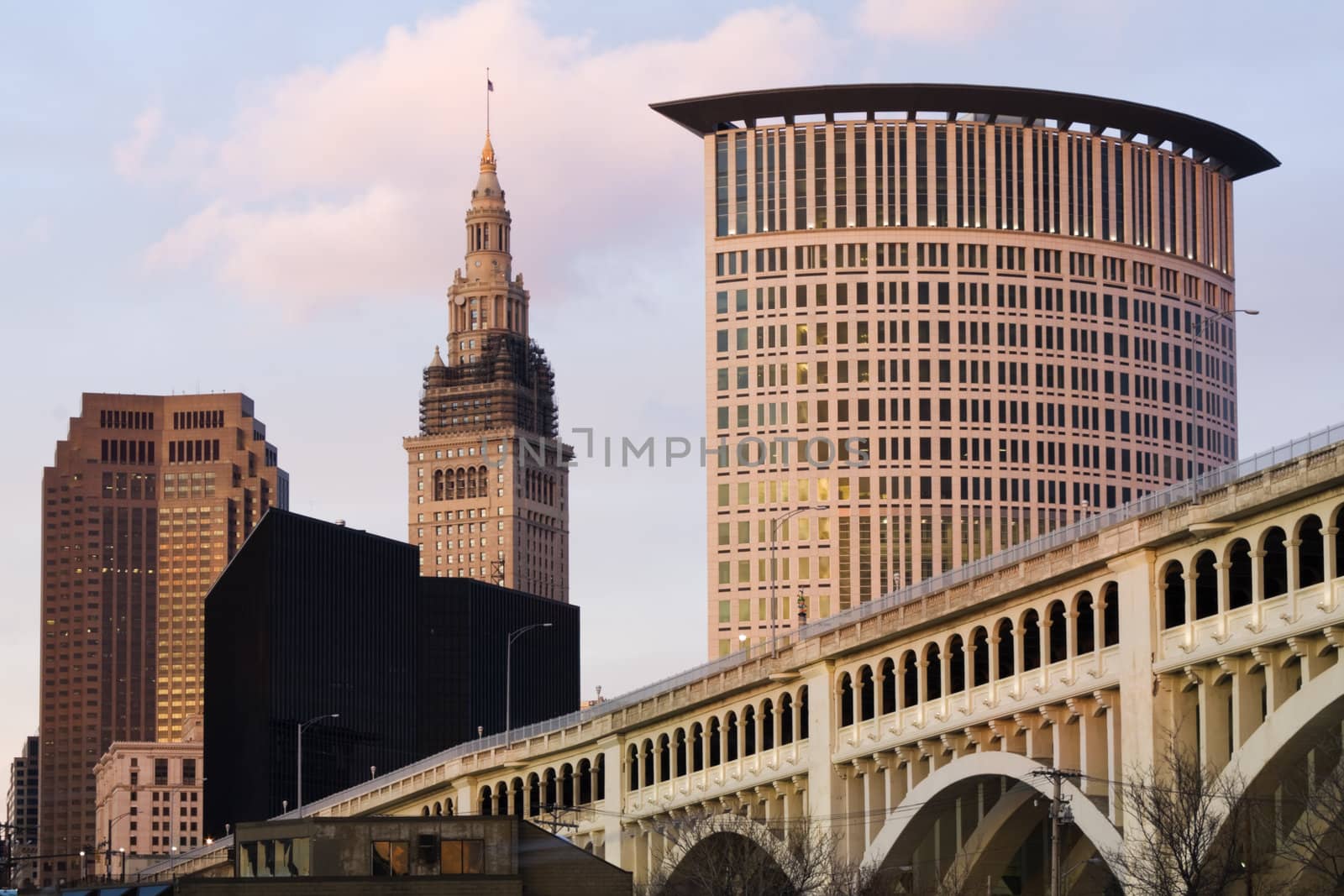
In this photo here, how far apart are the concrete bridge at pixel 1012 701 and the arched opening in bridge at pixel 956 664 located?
0.12 metres

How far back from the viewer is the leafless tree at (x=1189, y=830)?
75.7 meters

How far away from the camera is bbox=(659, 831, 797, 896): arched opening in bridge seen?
347ft

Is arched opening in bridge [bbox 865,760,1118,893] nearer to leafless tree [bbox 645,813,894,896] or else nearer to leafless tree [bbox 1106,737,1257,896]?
leafless tree [bbox 645,813,894,896]

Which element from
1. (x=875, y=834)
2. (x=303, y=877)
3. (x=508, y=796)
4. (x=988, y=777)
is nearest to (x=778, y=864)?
(x=875, y=834)

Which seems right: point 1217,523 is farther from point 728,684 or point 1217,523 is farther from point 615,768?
point 615,768

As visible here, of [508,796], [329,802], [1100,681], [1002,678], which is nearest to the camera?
[1100,681]

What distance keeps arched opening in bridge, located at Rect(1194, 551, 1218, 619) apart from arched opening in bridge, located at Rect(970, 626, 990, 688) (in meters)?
15.0

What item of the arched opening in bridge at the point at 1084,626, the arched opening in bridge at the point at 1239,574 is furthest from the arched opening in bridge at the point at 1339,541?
the arched opening in bridge at the point at 1084,626

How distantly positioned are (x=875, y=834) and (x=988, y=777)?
25.2 ft

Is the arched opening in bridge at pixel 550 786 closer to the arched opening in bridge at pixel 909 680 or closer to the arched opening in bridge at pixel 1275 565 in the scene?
the arched opening in bridge at pixel 909 680

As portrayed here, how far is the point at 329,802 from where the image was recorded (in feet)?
570

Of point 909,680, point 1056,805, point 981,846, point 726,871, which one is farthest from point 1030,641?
point 726,871

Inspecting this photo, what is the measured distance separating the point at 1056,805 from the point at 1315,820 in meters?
8.22

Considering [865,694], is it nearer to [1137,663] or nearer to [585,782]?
[1137,663]
